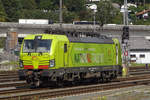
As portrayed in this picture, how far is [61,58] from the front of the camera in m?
22.9

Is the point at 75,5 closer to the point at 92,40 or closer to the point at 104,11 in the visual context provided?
the point at 104,11

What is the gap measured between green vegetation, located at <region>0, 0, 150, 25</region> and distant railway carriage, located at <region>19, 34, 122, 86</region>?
7169cm

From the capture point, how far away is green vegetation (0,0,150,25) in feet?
366

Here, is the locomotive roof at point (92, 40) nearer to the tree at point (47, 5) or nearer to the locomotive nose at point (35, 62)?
the locomotive nose at point (35, 62)

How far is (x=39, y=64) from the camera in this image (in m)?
22.2

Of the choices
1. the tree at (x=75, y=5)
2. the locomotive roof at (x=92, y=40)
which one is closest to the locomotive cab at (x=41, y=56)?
the locomotive roof at (x=92, y=40)

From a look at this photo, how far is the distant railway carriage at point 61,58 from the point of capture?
2225 centimetres

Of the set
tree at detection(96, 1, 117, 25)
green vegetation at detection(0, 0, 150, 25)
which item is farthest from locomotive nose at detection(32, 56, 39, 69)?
tree at detection(96, 1, 117, 25)

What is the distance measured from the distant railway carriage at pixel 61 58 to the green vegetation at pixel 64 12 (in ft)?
235

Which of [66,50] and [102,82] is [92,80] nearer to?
[102,82]

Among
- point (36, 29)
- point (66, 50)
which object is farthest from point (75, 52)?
point (36, 29)

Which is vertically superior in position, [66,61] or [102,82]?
[66,61]

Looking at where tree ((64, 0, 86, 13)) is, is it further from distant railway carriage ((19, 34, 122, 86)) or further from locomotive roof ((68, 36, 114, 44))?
distant railway carriage ((19, 34, 122, 86))

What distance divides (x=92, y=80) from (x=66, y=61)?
6032 millimetres
